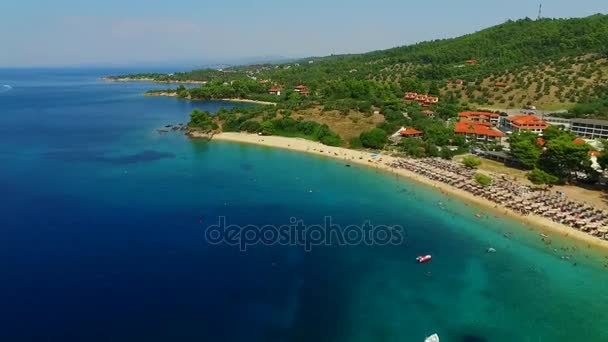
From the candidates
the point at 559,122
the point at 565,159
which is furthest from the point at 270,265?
the point at 559,122

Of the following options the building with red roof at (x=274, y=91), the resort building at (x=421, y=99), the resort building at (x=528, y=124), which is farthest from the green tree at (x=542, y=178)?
the building with red roof at (x=274, y=91)

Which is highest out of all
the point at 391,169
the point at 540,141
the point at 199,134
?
the point at 540,141

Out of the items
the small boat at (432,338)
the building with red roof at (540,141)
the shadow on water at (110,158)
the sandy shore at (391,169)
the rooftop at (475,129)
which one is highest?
the building with red roof at (540,141)

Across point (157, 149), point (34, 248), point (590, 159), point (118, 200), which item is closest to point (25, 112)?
point (157, 149)

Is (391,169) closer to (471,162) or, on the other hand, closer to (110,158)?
(471,162)

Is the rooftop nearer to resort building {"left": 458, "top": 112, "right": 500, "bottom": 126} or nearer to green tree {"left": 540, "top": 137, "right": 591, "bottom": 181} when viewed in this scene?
resort building {"left": 458, "top": 112, "right": 500, "bottom": 126}

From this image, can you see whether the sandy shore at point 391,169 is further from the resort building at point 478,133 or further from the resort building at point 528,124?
the resort building at point 528,124

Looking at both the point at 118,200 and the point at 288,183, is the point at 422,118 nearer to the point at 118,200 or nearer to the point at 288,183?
the point at 288,183
